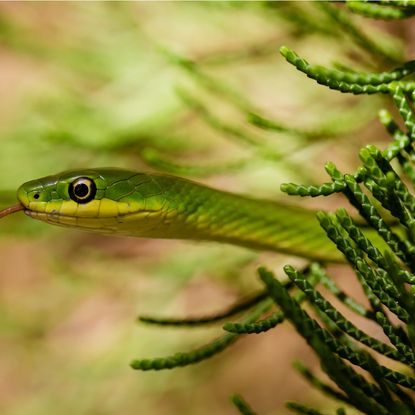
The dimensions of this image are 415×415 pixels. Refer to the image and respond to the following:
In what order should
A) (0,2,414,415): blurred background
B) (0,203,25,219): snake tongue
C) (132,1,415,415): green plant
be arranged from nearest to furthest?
(132,1,415,415): green plant, (0,203,25,219): snake tongue, (0,2,414,415): blurred background

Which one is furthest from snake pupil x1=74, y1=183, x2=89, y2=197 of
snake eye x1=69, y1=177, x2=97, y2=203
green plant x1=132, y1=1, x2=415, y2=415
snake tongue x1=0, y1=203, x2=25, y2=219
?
green plant x1=132, y1=1, x2=415, y2=415

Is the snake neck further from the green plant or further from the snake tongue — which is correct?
the green plant

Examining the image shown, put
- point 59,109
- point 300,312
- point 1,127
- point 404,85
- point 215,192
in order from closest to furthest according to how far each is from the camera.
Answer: point 300,312, point 404,85, point 215,192, point 59,109, point 1,127

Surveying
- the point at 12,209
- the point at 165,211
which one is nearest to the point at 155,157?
the point at 165,211

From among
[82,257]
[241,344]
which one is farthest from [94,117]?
[241,344]

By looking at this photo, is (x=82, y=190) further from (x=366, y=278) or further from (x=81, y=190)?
(x=366, y=278)

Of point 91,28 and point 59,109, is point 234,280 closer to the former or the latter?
point 59,109

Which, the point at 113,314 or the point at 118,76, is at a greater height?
the point at 118,76

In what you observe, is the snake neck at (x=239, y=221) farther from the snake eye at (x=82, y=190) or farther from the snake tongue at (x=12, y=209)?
the snake tongue at (x=12, y=209)
